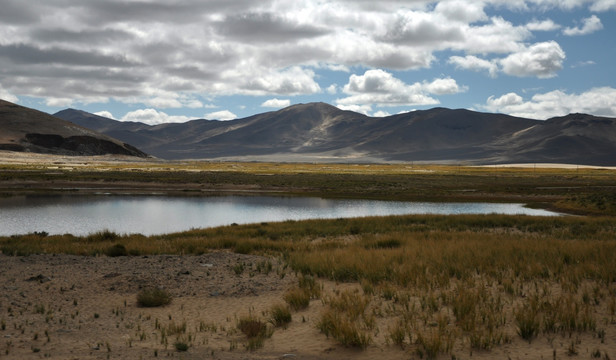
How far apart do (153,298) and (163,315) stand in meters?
0.82

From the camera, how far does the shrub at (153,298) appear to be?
12.7m

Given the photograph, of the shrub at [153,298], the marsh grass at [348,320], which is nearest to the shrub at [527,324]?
the marsh grass at [348,320]

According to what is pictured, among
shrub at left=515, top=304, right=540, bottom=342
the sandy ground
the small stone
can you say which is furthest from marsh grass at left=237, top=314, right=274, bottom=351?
the small stone

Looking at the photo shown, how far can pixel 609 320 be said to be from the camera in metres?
10.3

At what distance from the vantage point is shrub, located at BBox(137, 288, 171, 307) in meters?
12.7

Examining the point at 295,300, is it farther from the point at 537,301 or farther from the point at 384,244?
the point at 384,244

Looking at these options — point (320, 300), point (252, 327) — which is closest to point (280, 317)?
point (252, 327)

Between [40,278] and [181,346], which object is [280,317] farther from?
[40,278]

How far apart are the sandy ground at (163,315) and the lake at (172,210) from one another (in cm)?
1540

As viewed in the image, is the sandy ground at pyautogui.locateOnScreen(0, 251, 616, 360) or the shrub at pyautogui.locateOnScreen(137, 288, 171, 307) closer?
the sandy ground at pyautogui.locateOnScreen(0, 251, 616, 360)

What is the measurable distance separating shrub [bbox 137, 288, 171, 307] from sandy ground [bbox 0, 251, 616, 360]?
0.20 m

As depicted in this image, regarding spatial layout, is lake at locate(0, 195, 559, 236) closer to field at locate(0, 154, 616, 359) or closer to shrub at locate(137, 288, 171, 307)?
field at locate(0, 154, 616, 359)

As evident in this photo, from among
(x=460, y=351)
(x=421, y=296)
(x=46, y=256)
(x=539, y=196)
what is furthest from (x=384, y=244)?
(x=539, y=196)

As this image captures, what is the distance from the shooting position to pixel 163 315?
12.1 meters
